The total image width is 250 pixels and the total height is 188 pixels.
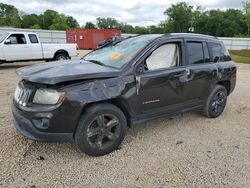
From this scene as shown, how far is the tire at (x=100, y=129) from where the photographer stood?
3.49m

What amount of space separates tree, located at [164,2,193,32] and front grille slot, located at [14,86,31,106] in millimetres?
85607

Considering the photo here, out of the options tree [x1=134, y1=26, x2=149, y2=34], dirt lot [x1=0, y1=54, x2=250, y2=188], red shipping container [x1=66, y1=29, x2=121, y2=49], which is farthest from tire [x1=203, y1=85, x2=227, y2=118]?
tree [x1=134, y1=26, x2=149, y2=34]

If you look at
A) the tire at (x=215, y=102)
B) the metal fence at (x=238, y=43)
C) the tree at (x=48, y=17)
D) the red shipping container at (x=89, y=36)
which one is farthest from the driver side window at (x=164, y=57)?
the tree at (x=48, y=17)

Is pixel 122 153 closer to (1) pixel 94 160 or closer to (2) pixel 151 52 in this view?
(1) pixel 94 160

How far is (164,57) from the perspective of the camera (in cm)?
444

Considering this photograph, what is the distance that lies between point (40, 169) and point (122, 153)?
1.14 meters

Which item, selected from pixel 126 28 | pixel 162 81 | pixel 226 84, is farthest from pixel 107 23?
pixel 162 81

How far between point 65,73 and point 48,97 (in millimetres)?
386

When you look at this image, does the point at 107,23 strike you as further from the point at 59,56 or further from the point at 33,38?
the point at 33,38

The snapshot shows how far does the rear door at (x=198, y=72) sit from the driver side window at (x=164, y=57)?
0.80 feet

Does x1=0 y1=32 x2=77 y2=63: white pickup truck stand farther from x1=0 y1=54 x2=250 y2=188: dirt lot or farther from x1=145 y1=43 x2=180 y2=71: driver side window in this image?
x1=145 y1=43 x2=180 y2=71: driver side window

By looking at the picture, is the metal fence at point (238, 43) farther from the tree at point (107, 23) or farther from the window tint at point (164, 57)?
the tree at point (107, 23)

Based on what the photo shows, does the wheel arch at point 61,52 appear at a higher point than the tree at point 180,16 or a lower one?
lower

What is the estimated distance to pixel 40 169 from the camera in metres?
3.34
